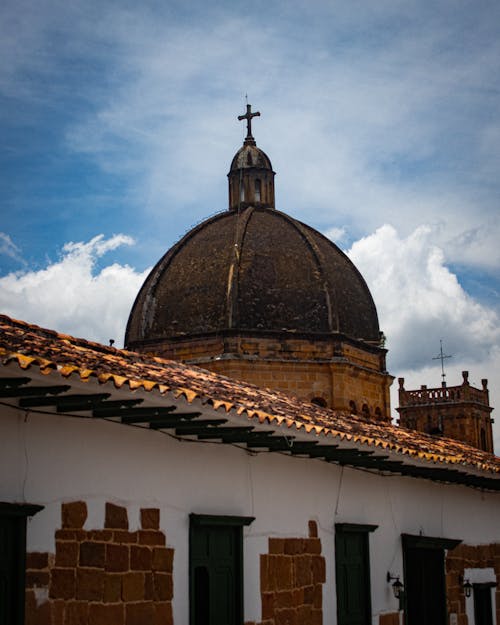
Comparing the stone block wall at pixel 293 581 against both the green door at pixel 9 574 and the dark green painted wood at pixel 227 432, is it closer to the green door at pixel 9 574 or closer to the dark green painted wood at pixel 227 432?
the dark green painted wood at pixel 227 432

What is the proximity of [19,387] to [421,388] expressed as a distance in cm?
5039

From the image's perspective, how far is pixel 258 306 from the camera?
24.6m

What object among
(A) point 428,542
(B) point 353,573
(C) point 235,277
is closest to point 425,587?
(A) point 428,542

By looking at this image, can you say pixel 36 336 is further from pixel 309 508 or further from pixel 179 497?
pixel 309 508

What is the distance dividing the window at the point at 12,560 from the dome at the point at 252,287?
16.8m

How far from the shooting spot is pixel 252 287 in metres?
24.8

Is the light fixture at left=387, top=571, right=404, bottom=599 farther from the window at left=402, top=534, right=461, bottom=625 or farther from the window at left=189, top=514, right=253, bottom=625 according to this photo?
the window at left=189, top=514, right=253, bottom=625

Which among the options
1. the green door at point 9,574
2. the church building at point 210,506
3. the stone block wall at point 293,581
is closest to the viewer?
the green door at point 9,574

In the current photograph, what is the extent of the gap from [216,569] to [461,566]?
226 inches

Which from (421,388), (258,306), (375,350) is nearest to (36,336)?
(258,306)

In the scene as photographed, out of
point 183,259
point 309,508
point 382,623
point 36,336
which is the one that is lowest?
point 382,623

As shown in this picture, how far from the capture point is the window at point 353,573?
36.9 ft

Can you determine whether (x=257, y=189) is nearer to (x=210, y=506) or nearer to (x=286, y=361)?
(x=286, y=361)

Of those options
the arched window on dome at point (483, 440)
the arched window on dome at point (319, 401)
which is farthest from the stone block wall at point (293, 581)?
the arched window on dome at point (483, 440)
